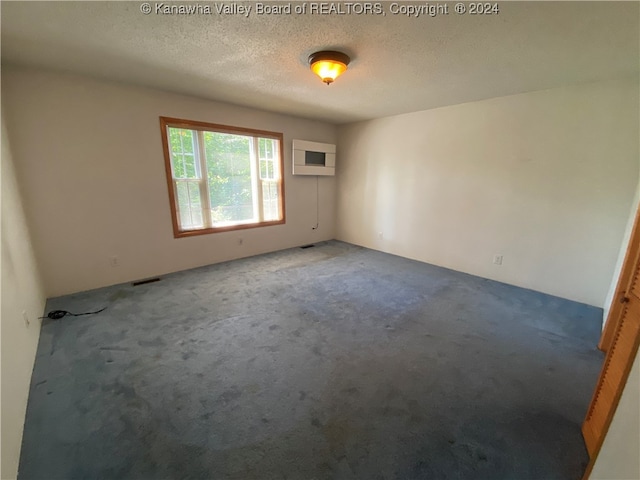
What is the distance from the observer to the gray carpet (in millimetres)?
1316

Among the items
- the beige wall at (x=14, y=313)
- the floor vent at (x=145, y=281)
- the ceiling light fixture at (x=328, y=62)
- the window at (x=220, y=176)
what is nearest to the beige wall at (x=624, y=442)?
the beige wall at (x=14, y=313)

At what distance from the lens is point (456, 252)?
13.2ft

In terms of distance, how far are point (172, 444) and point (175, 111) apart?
364cm

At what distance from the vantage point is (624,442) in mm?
1002

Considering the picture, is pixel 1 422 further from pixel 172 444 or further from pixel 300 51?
pixel 300 51

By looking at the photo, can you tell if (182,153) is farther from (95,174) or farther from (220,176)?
(95,174)

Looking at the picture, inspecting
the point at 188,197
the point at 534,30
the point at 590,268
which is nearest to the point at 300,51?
the point at 534,30

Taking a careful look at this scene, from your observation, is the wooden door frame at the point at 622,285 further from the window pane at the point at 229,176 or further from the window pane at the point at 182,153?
the window pane at the point at 182,153

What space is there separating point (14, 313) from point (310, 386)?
192 centimetres

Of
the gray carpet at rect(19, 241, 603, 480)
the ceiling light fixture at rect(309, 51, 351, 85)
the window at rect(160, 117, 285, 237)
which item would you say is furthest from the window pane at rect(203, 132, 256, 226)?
the ceiling light fixture at rect(309, 51, 351, 85)

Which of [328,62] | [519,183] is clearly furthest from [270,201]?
[519,183]

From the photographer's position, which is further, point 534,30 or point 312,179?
point 312,179

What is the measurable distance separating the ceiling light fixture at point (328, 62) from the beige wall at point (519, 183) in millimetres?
2301

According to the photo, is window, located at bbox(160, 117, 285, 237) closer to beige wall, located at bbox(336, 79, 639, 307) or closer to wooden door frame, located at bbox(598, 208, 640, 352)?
beige wall, located at bbox(336, 79, 639, 307)
